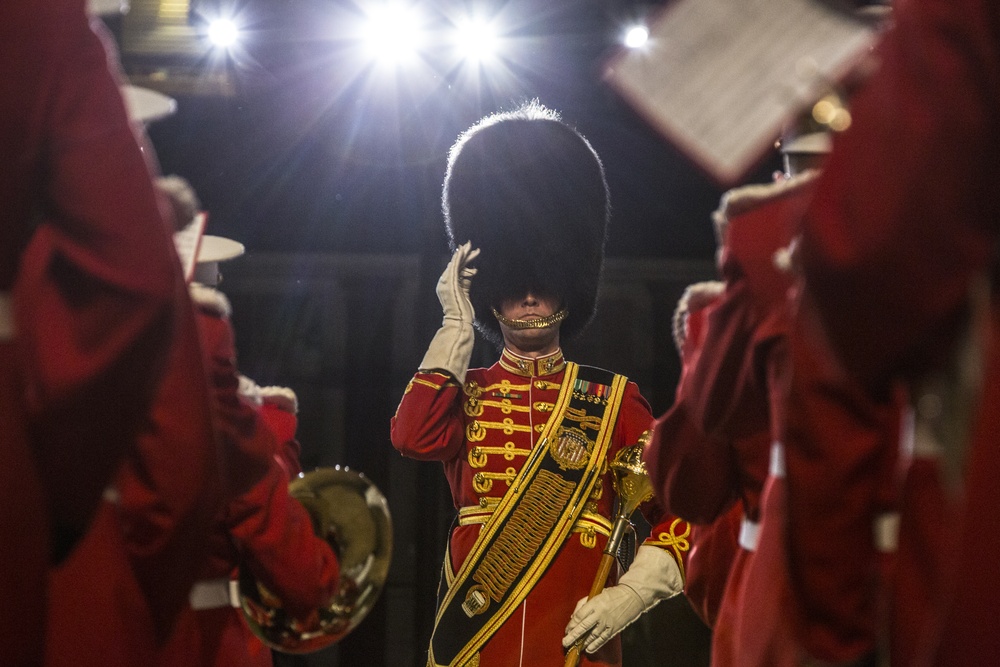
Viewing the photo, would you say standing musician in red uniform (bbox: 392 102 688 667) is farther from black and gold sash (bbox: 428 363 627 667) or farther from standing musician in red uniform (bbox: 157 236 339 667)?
standing musician in red uniform (bbox: 157 236 339 667)

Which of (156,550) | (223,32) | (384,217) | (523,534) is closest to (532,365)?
(523,534)

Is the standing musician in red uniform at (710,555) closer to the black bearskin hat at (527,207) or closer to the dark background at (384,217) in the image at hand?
the black bearskin hat at (527,207)

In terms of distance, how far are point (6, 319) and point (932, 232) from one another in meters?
1.18

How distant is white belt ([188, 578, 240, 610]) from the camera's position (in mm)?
2311

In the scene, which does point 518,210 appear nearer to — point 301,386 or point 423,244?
point 423,244

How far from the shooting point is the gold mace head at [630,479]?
10.0ft

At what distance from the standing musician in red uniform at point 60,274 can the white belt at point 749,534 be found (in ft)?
3.65

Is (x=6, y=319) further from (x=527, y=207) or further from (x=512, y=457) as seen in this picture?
Answer: (x=527, y=207)

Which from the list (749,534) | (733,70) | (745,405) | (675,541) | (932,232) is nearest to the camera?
(932,232)

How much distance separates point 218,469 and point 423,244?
15.4ft

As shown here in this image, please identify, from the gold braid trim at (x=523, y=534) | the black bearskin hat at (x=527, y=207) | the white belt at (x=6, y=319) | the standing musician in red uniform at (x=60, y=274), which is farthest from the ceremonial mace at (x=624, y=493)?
the white belt at (x=6, y=319)

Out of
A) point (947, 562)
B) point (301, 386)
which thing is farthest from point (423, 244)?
point (947, 562)

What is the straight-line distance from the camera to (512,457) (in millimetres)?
3172

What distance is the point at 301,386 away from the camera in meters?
6.84
